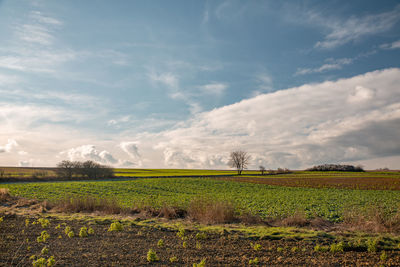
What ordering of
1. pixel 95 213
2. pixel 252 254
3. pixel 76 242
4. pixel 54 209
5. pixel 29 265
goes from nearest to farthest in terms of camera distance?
pixel 29 265 → pixel 252 254 → pixel 76 242 → pixel 95 213 → pixel 54 209

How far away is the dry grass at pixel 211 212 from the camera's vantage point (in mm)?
15227

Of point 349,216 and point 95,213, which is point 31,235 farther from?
point 349,216

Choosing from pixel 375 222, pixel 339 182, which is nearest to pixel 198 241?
pixel 375 222

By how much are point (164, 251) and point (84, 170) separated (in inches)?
2571

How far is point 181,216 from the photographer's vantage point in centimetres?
1684

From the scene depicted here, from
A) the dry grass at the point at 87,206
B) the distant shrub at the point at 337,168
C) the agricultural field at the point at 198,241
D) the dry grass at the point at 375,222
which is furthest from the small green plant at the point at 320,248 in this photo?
the distant shrub at the point at 337,168

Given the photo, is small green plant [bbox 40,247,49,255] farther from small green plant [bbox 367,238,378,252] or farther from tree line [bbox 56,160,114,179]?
tree line [bbox 56,160,114,179]

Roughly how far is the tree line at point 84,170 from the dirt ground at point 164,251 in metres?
58.0

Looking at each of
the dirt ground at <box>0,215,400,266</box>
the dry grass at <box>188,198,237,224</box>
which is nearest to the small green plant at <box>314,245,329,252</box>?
the dirt ground at <box>0,215,400,266</box>

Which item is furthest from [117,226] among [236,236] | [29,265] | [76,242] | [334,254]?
[334,254]

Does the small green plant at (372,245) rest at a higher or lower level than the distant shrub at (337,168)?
lower

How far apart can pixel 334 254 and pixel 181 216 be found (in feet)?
30.2

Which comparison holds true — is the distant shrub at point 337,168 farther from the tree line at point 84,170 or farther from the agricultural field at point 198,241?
the agricultural field at point 198,241

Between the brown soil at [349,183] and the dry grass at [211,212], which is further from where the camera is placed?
the brown soil at [349,183]
